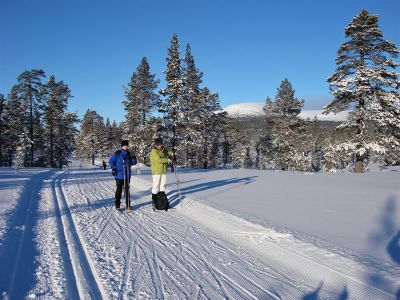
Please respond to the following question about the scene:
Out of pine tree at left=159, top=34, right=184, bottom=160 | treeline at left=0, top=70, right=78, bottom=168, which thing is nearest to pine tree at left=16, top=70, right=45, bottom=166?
treeline at left=0, top=70, right=78, bottom=168

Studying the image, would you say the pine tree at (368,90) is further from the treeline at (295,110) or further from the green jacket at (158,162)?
the green jacket at (158,162)

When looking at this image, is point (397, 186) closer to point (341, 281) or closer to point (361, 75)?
point (361, 75)

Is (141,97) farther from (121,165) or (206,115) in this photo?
(121,165)

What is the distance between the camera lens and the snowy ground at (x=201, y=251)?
4.69 m

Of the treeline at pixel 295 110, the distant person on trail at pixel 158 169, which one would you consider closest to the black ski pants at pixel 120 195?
the distant person on trail at pixel 158 169

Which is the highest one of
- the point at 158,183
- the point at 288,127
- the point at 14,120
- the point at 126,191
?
the point at 14,120

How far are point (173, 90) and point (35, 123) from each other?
786 inches

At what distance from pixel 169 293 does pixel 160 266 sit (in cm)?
102

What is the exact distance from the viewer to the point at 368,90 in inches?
924

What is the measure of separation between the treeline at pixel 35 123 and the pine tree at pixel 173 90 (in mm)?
18828

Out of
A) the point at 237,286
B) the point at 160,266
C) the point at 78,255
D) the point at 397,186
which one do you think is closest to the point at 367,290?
the point at 237,286

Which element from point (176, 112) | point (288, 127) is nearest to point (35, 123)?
point (176, 112)

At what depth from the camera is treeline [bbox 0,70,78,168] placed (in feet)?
134

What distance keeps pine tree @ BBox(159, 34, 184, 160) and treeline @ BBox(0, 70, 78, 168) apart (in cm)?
1883
